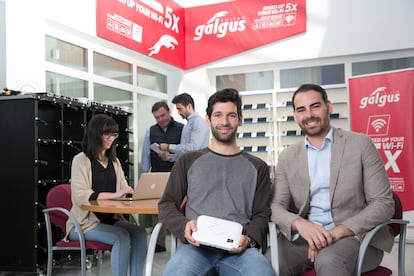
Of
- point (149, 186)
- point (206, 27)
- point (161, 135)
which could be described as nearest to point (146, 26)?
point (206, 27)

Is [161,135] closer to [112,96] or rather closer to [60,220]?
[112,96]

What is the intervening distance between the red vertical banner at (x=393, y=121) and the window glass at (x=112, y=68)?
10.9ft

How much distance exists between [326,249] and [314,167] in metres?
0.45

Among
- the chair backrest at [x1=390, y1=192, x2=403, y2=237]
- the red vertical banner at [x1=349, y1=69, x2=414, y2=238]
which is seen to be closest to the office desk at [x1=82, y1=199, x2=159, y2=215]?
the chair backrest at [x1=390, y1=192, x2=403, y2=237]

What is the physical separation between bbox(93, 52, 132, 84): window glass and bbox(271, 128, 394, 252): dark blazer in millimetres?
4225

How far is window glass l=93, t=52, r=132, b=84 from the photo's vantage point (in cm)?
599

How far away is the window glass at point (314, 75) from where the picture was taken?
7.08 m

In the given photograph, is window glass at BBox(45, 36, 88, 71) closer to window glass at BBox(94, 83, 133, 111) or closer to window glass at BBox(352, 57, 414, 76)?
window glass at BBox(94, 83, 133, 111)

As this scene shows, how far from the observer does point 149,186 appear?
3.10 metres

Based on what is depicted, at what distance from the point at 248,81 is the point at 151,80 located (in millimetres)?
1649

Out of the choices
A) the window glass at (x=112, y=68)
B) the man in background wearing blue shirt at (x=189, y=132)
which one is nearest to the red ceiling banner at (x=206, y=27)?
the window glass at (x=112, y=68)

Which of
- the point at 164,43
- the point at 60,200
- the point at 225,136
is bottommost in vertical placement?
the point at 60,200

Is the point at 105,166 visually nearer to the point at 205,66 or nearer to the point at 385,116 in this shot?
the point at 385,116

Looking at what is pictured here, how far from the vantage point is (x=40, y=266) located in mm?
4066
